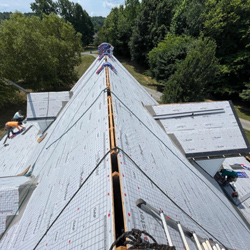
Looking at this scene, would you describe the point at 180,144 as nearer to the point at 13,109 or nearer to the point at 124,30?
the point at 13,109

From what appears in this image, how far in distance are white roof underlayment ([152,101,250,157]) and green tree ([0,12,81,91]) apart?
1354cm

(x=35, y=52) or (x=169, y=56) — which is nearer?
(x=35, y=52)

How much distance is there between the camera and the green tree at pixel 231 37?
54.6 feet

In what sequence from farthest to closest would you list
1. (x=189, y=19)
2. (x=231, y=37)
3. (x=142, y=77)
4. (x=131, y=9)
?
(x=131, y=9) → (x=142, y=77) → (x=189, y=19) → (x=231, y=37)

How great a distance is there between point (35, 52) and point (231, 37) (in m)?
24.9

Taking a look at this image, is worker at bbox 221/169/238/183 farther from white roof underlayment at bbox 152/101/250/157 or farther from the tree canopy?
the tree canopy

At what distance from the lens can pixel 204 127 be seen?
6414 mm

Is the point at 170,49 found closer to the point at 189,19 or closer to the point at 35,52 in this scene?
the point at 189,19

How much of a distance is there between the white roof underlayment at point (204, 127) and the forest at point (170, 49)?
5.10 metres

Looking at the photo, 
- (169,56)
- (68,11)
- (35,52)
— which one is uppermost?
(68,11)

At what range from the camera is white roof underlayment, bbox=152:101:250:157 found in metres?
5.73

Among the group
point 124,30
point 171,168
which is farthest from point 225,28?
point 171,168

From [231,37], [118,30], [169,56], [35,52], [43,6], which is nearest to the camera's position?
[35,52]

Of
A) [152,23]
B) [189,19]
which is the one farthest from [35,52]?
[189,19]
